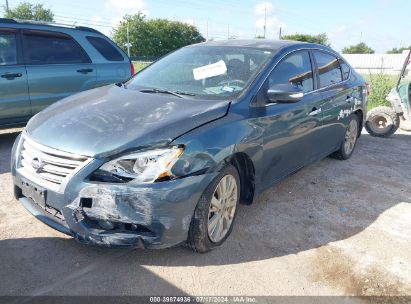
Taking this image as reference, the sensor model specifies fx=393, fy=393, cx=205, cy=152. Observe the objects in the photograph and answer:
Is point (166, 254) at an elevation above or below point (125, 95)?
below

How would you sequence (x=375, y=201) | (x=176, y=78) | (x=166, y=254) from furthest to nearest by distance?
(x=375, y=201) → (x=176, y=78) → (x=166, y=254)

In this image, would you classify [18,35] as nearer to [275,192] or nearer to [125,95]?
[125,95]

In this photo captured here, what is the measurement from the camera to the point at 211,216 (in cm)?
305

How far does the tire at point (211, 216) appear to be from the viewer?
2846mm

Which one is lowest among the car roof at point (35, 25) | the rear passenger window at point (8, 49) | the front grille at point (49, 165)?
the front grille at point (49, 165)

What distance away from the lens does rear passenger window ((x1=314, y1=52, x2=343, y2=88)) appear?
465 centimetres

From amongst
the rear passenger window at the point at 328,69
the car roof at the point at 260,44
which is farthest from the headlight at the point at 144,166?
the rear passenger window at the point at 328,69

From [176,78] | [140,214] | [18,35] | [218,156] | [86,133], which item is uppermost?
[18,35]

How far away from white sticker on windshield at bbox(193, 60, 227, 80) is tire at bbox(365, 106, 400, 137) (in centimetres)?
506

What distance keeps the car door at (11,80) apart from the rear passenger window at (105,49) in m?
1.23

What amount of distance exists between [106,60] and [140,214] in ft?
14.6

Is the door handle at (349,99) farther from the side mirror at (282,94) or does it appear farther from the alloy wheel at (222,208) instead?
the alloy wheel at (222,208)

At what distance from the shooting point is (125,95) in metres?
3.54

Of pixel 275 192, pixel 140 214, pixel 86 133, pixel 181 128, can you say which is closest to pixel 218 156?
pixel 181 128
